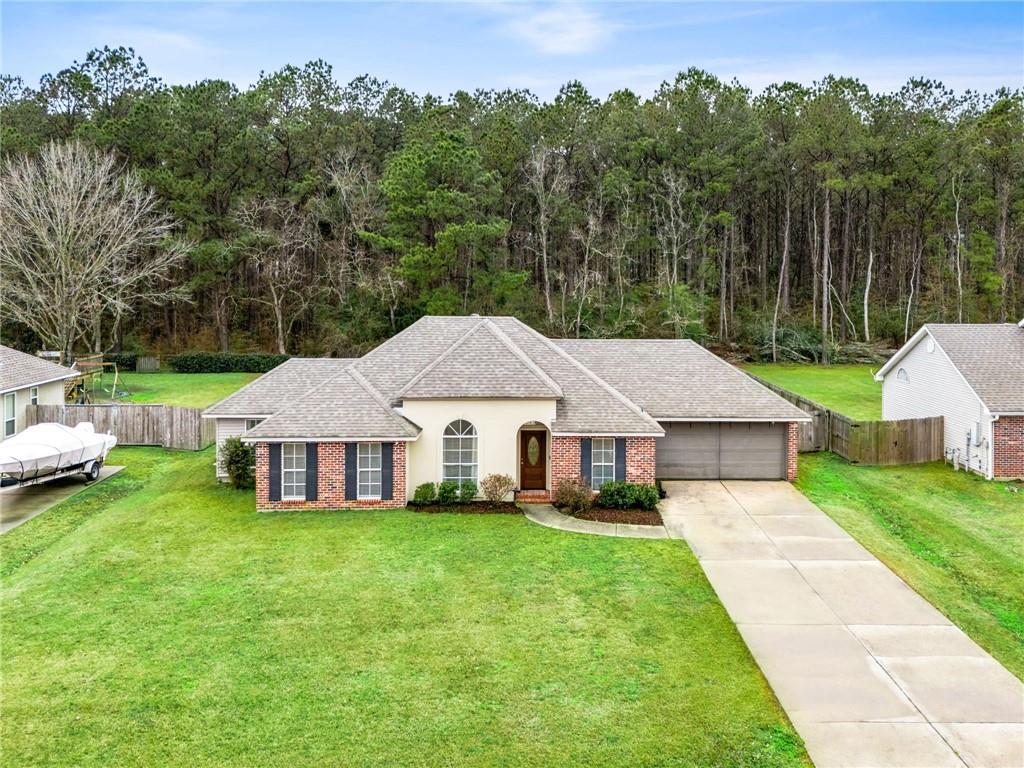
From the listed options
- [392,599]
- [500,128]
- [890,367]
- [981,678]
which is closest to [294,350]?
[500,128]

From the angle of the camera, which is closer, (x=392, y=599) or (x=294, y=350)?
(x=392, y=599)

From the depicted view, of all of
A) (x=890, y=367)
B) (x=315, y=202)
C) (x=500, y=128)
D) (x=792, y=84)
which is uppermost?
(x=792, y=84)

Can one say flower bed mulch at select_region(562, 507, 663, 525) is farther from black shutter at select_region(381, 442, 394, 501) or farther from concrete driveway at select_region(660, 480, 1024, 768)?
black shutter at select_region(381, 442, 394, 501)

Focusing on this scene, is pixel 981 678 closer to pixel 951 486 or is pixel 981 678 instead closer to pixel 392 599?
pixel 392 599

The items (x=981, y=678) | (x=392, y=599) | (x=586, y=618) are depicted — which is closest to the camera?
(x=981, y=678)

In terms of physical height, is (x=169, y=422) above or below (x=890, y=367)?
below

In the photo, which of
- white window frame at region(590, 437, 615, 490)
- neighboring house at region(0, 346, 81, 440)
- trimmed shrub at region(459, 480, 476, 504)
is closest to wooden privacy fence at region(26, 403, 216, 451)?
neighboring house at region(0, 346, 81, 440)

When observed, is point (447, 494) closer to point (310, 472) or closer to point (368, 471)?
point (368, 471)

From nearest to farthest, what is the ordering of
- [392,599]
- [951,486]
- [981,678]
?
[981,678] → [392,599] → [951,486]
